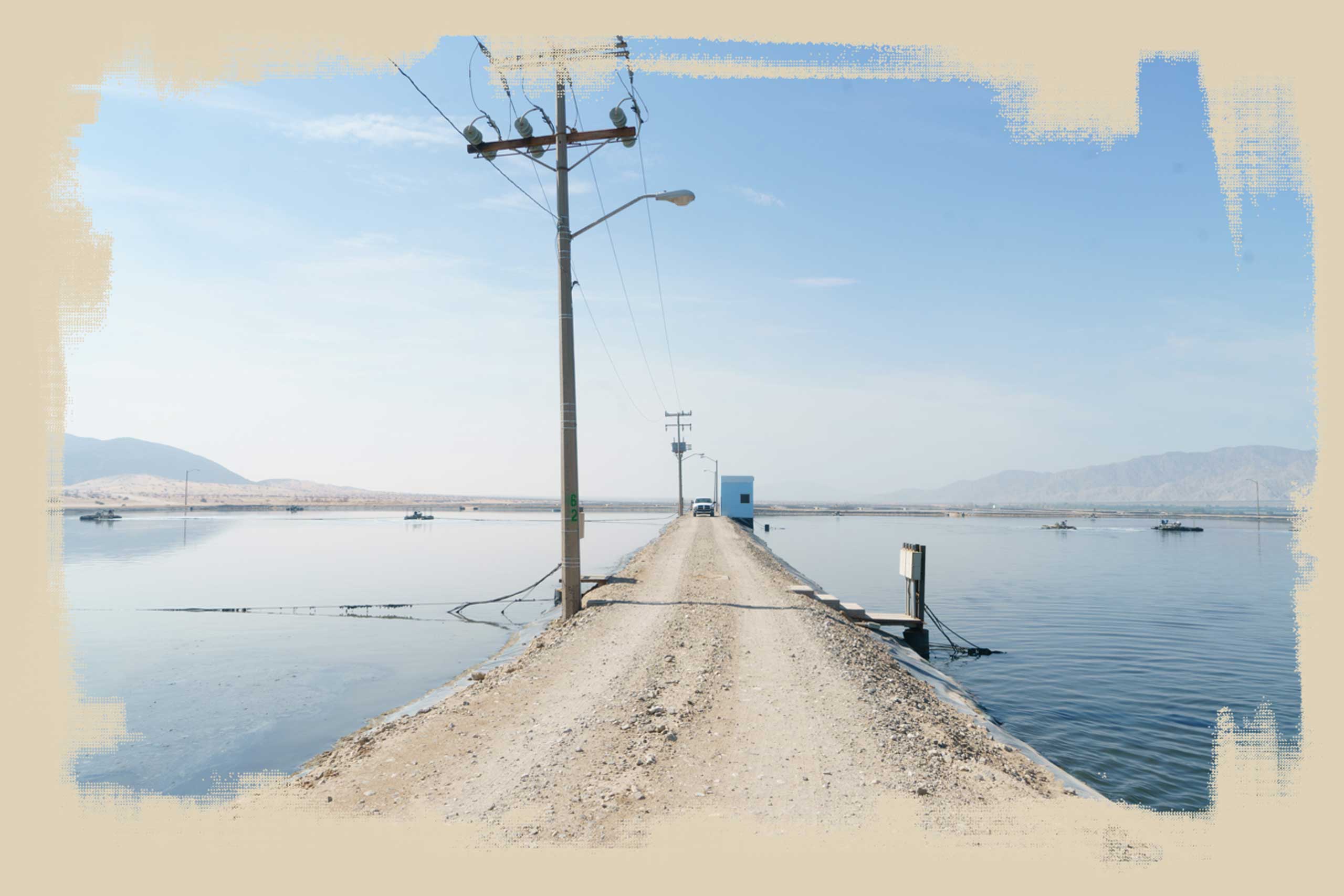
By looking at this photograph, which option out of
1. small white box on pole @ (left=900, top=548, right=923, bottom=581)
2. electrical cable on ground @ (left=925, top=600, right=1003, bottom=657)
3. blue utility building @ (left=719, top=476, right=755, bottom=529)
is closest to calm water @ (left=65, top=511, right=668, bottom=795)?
small white box on pole @ (left=900, top=548, right=923, bottom=581)

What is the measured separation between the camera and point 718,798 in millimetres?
6133

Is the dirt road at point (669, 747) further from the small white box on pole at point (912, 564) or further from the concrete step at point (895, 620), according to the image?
the small white box on pole at point (912, 564)

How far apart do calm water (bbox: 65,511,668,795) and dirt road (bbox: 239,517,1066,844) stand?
131 inches

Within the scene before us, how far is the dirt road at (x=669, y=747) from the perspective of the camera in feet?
19.8

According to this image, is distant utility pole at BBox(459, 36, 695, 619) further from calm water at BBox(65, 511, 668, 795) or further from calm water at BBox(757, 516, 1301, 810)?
calm water at BBox(757, 516, 1301, 810)

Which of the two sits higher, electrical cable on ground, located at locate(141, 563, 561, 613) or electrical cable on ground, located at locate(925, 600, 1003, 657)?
electrical cable on ground, located at locate(141, 563, 561, 613)

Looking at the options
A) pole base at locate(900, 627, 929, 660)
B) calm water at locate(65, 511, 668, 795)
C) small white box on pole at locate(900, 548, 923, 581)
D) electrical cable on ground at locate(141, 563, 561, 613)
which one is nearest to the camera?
calm water at locate(65, 511, 668, 795)

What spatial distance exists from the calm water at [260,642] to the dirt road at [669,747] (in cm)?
332

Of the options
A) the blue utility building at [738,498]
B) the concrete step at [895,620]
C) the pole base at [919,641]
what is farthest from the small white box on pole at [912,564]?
the blue utility building at [738,498]

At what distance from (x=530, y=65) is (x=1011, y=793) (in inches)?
567

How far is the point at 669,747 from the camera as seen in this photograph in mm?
7465

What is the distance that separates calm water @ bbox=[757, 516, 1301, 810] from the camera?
13172 mm

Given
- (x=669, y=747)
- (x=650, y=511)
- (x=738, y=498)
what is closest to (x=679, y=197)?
(x=669, y=747)

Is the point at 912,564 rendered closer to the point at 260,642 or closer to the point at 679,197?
the point at 679,197
